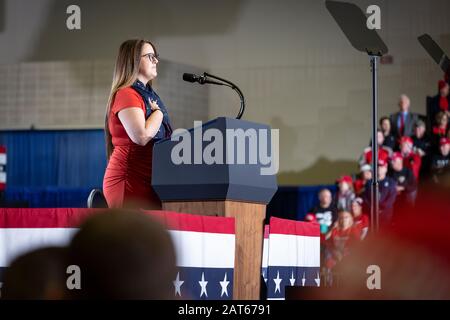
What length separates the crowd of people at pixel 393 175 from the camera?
793 cm

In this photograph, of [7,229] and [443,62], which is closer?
[7,229]

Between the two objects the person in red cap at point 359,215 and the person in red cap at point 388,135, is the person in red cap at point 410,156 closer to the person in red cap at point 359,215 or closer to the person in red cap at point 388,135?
the person in red cap at point 388,135

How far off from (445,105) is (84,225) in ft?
25.3

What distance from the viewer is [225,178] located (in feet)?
9.05

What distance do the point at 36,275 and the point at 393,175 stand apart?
23.1 ft

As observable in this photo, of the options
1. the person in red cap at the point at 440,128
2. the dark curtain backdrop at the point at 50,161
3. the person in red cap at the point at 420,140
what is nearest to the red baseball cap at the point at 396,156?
the person in red cap at the point at 420,140

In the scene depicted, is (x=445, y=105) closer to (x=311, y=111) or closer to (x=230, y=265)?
(x=311, y=111)

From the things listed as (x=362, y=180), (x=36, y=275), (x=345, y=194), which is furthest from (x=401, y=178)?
(x=36, y=275)

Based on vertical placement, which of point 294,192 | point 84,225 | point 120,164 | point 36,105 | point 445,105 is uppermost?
point 36,105

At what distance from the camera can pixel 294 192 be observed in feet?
32.1

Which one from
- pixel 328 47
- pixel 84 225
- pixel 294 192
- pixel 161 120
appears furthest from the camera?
pixel 328 47

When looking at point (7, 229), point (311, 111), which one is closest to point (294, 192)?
point (311, 111)

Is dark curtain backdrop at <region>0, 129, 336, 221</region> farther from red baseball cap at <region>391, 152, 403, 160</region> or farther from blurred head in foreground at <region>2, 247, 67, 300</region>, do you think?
blurred head in foreground at <region>2, 247, 67, 300</region>

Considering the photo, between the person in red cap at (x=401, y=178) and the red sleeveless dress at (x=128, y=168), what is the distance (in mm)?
5355
